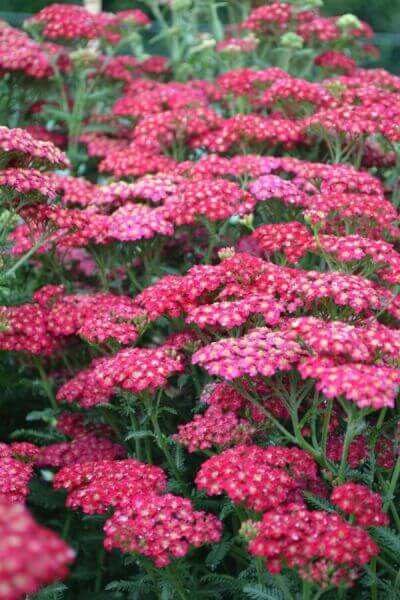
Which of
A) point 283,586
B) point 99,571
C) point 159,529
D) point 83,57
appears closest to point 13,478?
point 159,529

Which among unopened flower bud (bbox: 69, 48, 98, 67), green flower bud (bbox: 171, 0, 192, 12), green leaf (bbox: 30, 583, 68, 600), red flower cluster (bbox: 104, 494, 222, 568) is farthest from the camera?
green flower bud (bbox: 171, 0, 192, 12)

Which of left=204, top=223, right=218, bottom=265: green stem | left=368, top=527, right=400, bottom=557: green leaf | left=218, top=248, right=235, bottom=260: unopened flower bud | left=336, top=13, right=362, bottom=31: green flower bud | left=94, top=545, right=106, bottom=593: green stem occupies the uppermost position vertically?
left=336, top=13, right=362, bottom=31: green flower bud

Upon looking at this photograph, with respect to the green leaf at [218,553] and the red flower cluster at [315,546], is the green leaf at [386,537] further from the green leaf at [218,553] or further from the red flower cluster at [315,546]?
the green leaf at [218,553]

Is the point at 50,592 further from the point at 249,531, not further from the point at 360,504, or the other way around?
the point at 360,504

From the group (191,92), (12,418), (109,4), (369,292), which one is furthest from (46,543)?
(109,4)

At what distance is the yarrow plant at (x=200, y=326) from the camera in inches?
118

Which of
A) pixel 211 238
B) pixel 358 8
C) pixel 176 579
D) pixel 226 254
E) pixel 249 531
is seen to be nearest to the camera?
pixel 249 531

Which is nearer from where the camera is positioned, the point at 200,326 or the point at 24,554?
the point at 24,554

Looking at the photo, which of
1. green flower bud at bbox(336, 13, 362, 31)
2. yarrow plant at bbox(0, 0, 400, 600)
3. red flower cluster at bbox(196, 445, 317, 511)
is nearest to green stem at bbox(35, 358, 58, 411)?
yarrow plant at bbox(0, 0, 400, 600)

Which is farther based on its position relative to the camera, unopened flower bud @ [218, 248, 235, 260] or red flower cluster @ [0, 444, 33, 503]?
unopened flower bud @ [218, 248, 235, 260]

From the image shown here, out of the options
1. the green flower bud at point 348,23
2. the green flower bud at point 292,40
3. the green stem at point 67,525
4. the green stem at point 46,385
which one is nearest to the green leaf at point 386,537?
the green stem at point 67,525

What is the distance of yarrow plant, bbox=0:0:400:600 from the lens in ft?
9.82

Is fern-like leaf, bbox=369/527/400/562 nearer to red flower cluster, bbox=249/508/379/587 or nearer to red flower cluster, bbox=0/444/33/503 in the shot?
red flower cluster, bbox=249/508/379/587

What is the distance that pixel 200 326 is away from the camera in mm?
3445
